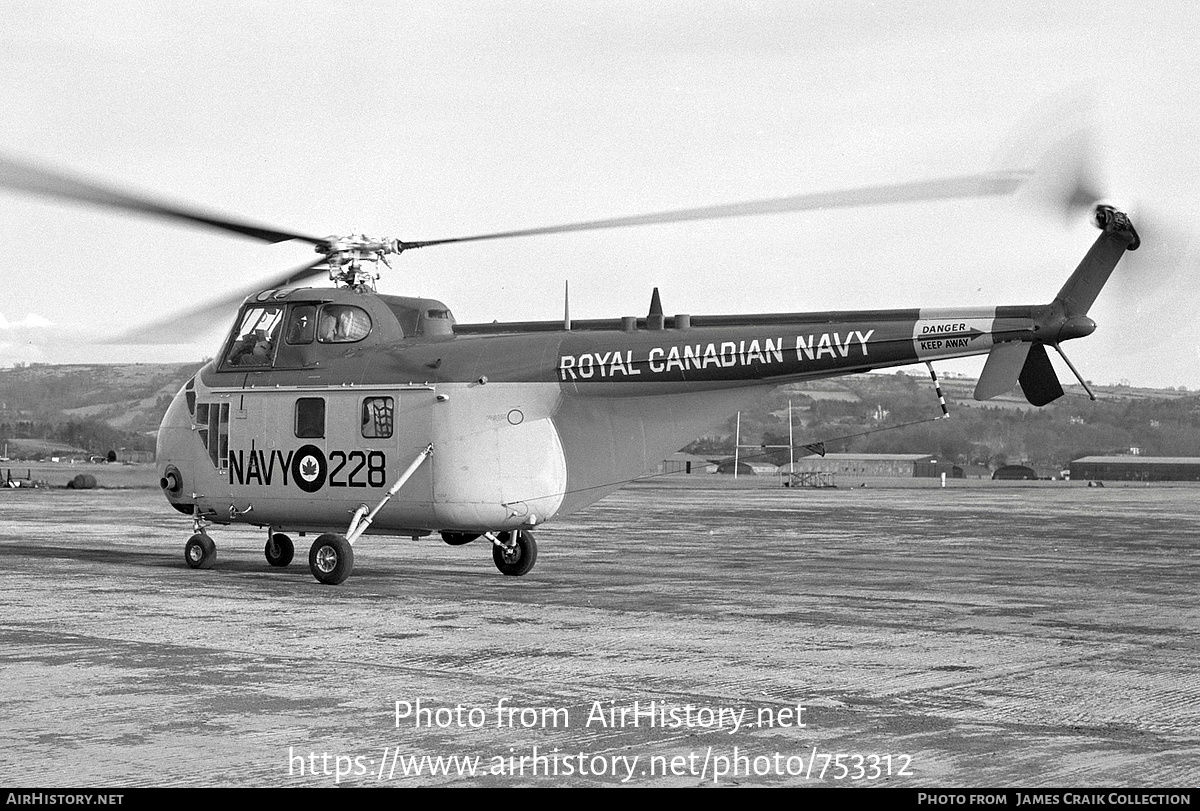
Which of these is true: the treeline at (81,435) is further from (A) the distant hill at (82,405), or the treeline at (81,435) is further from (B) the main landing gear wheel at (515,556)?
(B) the main landing gear wheel at (515,556)

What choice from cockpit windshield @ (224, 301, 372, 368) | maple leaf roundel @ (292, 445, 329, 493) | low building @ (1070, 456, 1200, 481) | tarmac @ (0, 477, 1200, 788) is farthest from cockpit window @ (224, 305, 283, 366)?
low building @ (1070, 456, 1200, 481)

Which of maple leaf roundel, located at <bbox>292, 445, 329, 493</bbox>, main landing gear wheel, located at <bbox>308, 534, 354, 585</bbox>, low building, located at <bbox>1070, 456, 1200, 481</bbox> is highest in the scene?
low building, located at <bbox>1070, 456, 1200, 481</bbox>

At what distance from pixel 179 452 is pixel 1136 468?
109040 millimetres

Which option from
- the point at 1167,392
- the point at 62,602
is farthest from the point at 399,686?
the point at 1167,392

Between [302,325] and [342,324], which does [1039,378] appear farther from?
[302,325]

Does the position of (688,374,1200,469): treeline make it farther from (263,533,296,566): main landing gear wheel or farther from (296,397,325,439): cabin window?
(296,397,325,439): cabin window

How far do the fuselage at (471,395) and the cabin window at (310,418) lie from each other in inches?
0.7

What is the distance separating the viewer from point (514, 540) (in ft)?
59.1

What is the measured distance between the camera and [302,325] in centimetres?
1809

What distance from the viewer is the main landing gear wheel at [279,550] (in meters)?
19.1

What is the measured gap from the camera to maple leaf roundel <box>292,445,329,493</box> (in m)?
17.6

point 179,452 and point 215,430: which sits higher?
point 215,430

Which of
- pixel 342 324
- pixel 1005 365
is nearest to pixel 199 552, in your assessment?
pixel 342 324

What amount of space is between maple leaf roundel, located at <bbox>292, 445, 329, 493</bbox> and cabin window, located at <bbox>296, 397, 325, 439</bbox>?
0.18 metres
